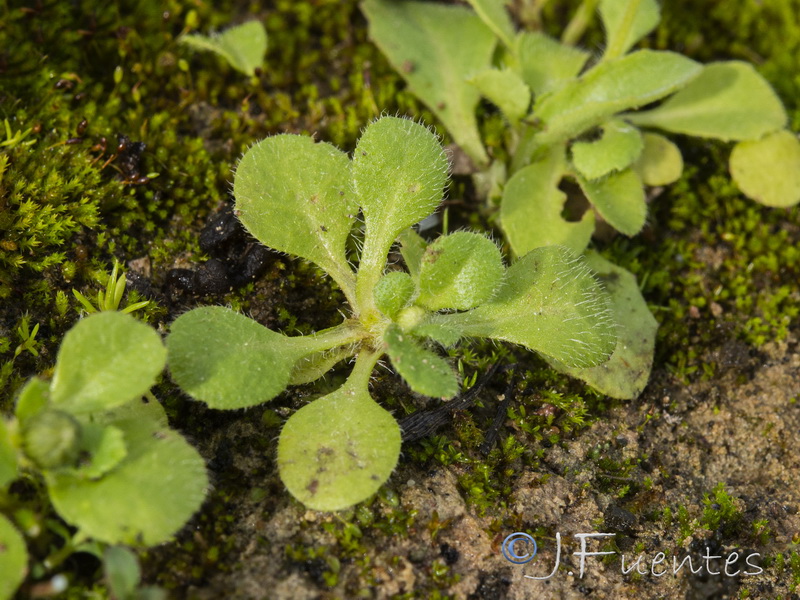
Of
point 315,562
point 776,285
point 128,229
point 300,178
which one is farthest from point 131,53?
point 776,285

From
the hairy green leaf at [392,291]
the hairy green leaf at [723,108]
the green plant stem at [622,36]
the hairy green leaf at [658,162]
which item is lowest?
the hairy green leaf at [658,162]

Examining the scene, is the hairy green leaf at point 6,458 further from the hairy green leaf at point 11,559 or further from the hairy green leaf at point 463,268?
the hairy green leaf at point 463,268

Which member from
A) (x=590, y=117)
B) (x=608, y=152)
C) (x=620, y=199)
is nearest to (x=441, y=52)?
(x=590, y=117)

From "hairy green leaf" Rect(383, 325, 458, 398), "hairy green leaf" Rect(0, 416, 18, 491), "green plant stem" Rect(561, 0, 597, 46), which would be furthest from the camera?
"green plant stem" Rect(561, 0, 597, 46)

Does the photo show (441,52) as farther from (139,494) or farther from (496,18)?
(139,494)

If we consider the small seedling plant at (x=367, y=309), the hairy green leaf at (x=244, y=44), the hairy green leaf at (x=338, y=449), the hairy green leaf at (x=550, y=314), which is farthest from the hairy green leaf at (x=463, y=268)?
the hairy green leaf at (x=244, y=44)

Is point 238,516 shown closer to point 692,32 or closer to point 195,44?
point 195,44

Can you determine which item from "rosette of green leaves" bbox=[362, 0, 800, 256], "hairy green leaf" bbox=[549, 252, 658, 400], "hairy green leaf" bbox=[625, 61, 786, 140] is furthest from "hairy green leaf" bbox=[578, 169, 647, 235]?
"hairy green leaf" bbox=[625, 61, 786, 140]

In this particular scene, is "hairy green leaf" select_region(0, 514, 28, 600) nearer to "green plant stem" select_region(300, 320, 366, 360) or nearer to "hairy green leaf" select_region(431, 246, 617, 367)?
"green plant stem" select_region(300, 320, 366, 360)
